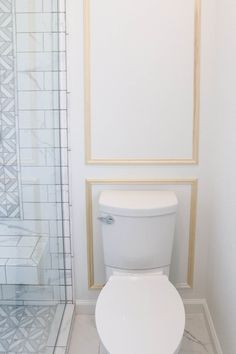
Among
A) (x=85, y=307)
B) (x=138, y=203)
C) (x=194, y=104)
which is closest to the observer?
(x=138, y=203)

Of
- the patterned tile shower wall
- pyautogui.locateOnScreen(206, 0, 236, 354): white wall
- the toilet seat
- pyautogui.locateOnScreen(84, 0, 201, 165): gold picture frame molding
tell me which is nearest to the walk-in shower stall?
the patterned tile shower wall

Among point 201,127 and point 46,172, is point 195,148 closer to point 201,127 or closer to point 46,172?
point 201,127

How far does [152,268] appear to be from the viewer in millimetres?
1989

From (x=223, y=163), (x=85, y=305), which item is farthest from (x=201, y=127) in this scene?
(x=85, y=305)

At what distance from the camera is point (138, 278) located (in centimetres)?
186

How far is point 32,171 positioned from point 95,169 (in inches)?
12.8

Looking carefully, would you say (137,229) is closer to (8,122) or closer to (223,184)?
(223,184)

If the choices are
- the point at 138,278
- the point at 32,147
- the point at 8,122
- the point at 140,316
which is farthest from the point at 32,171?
the point at 140,316

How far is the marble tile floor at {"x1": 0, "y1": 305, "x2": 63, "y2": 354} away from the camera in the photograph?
175cm

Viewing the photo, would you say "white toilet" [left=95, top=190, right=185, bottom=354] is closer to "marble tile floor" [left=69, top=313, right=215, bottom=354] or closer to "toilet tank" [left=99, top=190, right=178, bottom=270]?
"toilet tank" [left=99, top=190, right=178, bottom=270]

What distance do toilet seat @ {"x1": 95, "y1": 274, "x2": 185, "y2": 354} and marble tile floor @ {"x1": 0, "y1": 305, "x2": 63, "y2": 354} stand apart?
388 mm

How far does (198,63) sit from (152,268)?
1001 millimetres

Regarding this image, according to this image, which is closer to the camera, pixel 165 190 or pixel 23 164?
pixel 23 164

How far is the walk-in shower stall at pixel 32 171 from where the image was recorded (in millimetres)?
1842
